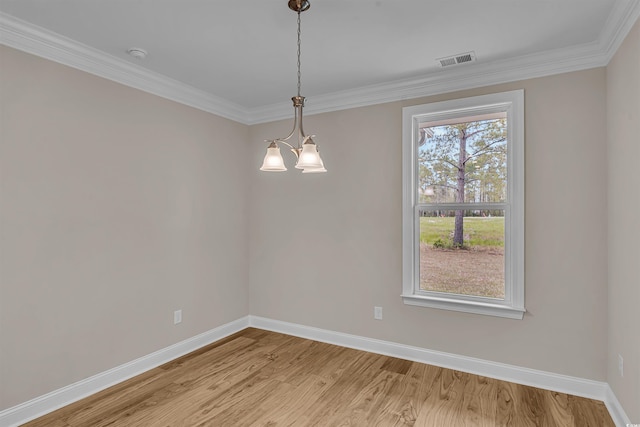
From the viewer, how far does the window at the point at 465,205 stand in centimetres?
292

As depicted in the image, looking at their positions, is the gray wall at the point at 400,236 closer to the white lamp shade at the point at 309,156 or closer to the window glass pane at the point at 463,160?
the window glass pane at the point at 463,160

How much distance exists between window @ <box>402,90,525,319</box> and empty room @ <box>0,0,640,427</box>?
0.06ft

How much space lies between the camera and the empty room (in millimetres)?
2301

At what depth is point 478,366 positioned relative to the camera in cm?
304

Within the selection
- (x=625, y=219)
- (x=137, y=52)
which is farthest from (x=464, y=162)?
(x=137, y=52)

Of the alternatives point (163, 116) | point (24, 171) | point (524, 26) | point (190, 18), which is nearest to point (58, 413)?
point (24, 171)

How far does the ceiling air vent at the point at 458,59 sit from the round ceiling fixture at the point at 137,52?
2.32 m

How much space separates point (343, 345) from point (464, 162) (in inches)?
85.3

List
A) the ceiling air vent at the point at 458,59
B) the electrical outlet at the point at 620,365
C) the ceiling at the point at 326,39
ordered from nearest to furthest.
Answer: the ceiling at the point at 326,39 → the electrical outlet at the point at 620,365 → the ceiling air vent at the point at 458,59

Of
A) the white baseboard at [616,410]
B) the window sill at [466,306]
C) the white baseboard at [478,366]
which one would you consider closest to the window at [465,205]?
the window sill at [466,306]

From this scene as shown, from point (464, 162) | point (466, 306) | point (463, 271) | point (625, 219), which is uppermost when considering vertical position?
point (464, 162)

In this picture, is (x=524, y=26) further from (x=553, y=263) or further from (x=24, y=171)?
(x=24, y=171)

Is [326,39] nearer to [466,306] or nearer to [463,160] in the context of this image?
[463,160]

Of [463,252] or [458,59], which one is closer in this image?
[458,59]
